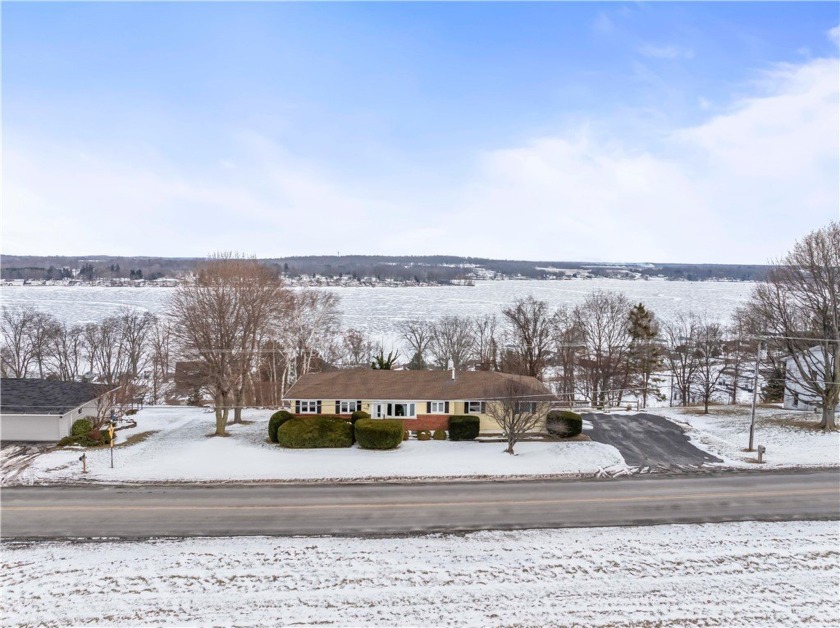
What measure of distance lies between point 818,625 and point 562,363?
35779 millimetres

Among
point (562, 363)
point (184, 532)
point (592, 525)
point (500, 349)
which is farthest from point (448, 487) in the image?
point (500, 349)

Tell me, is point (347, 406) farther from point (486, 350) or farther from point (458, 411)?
point (486, 350)

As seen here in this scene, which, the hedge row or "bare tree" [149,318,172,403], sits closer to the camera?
the hedge row

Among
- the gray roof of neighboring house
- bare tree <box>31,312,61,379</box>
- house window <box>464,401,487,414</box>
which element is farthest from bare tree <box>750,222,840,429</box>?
bare tree <box>31,312,61,379</box>

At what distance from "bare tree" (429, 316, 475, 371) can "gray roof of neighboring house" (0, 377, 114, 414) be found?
30.8 meters

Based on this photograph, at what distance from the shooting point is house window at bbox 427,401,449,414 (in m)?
30.3

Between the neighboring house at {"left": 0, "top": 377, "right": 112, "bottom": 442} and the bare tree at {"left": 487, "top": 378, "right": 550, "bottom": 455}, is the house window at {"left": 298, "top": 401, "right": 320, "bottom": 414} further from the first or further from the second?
the neighboring house at {"left": 0, "top": 377, "right": 112, "bottom": 442}

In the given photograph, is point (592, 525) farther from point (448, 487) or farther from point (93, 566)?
point (93, 566)

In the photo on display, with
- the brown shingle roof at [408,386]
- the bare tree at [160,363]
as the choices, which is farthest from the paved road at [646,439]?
the bare tree at [160,363]

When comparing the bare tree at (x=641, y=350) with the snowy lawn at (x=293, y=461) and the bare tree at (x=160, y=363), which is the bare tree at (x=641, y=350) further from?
the bare tree at (x=160, y=363)

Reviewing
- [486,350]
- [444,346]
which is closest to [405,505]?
[486,350]

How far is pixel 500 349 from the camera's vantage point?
181 ft

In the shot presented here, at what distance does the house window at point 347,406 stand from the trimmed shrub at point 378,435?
7.95ft

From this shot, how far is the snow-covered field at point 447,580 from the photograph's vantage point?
13492 mm
